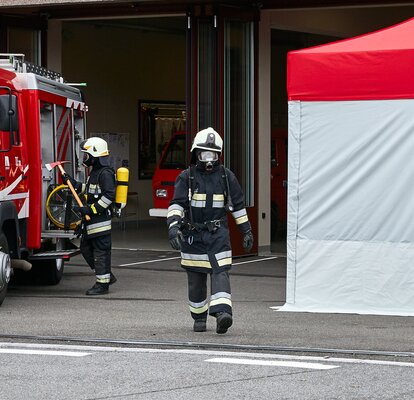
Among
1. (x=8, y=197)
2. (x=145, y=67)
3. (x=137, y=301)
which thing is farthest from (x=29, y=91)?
(x=145, y=67)

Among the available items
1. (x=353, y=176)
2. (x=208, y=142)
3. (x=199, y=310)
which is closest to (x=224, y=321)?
(x=199, y=310)

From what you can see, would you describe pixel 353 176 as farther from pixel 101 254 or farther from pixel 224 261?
pixel 101 254

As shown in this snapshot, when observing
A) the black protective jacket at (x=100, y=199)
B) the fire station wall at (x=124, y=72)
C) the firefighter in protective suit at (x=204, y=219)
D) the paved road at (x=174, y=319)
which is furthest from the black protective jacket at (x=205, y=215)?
the fire station wall at (x=124, y=72)

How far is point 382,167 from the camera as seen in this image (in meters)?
11.9

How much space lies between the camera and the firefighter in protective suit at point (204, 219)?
417 inches

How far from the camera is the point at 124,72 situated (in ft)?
85.2

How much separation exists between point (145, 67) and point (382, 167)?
15028 millimetres

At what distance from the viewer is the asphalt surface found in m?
10.1

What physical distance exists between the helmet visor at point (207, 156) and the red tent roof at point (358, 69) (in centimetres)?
189

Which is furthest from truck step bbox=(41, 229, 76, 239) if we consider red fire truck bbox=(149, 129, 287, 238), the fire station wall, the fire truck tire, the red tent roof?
the fire station wall

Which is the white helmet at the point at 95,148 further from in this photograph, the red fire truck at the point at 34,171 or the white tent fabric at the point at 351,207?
the white tent fabric at the point at 351,207

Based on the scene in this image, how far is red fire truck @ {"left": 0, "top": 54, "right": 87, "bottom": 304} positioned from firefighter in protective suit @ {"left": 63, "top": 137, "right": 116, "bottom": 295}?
1.21ft

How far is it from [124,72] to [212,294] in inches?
628

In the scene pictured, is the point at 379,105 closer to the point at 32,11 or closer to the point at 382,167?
the point at 382,167
